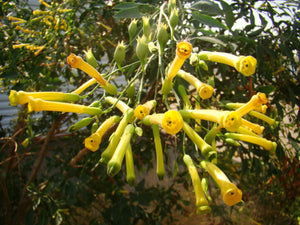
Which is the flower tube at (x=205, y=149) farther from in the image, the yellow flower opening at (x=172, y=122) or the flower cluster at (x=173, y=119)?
the yellow flower opening at (x=172, y=122)

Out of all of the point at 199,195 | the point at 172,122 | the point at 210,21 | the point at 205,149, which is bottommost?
the point at 199,195

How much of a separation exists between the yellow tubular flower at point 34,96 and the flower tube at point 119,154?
21 centimetres

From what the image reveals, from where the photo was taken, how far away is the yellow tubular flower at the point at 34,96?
0.62 metres

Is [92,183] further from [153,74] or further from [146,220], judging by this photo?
[153,74]

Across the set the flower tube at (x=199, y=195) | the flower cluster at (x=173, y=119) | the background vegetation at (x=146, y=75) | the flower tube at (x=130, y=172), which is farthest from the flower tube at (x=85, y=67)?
the flower tube at (x=199, y=195)

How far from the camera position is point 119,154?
65 centimetres

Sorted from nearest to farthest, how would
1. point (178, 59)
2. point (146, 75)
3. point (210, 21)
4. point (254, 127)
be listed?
point (178, 59), point (254, 127), point (210, 21), point (146, 75)

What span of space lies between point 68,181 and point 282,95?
1.43m

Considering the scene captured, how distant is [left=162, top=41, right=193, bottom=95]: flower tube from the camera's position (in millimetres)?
665

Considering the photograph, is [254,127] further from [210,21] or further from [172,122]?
[210,21]

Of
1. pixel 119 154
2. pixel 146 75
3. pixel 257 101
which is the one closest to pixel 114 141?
pixel 119 154

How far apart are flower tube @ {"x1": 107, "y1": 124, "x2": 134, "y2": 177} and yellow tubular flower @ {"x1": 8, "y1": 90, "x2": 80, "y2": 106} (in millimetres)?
212

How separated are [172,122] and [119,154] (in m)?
0.17

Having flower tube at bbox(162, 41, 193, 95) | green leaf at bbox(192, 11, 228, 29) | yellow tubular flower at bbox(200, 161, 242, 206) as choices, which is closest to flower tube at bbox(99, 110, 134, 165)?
flower tube at bbox(162, 41, 193, 95)
